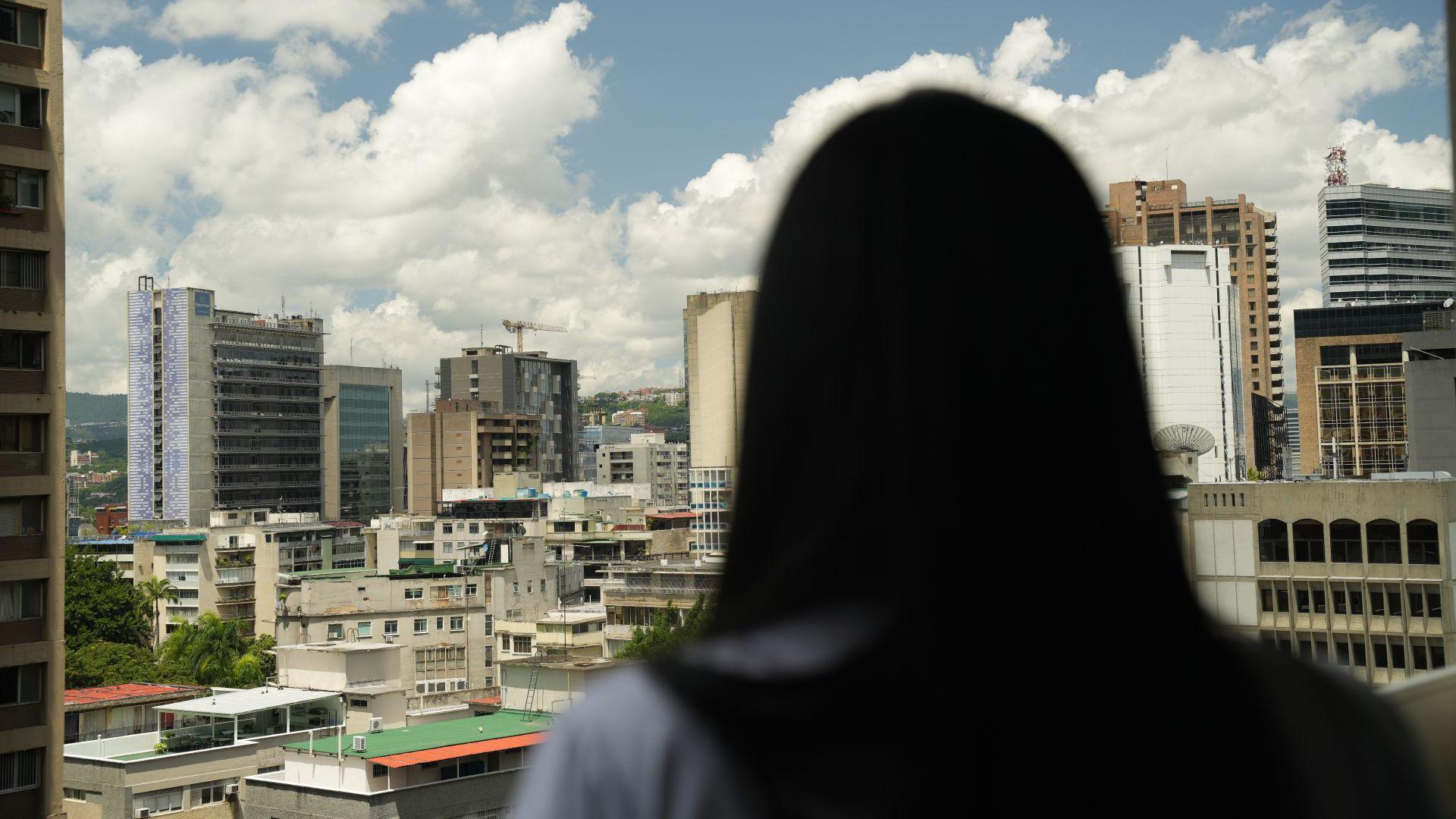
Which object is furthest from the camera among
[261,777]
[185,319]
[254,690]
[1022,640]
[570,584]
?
[185,319]

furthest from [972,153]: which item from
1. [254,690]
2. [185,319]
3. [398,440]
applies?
[398,440]

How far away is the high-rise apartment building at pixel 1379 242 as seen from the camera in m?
43.5

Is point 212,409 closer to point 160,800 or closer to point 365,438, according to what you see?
point 365,438

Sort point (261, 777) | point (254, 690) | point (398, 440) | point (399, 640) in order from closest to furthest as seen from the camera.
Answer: point (261, 777) → point (254, 690) → point (399, 640) → point (398, 440)

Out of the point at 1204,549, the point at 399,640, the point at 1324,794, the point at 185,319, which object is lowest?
the point at 399,640

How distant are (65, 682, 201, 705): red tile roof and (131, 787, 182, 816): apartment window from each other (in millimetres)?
2733

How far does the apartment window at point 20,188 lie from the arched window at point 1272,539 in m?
9.23

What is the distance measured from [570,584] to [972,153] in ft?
77.7

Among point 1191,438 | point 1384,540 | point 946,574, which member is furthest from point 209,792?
point 946,574

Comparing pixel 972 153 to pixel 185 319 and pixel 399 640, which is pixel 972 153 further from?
pixel 185 319

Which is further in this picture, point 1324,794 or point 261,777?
point 261,777

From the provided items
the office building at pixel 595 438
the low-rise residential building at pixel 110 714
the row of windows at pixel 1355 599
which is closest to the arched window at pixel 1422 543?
the row of windows at pixel 1355 599

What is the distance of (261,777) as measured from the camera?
35.0ft

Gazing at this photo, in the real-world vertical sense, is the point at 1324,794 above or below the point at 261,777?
above
